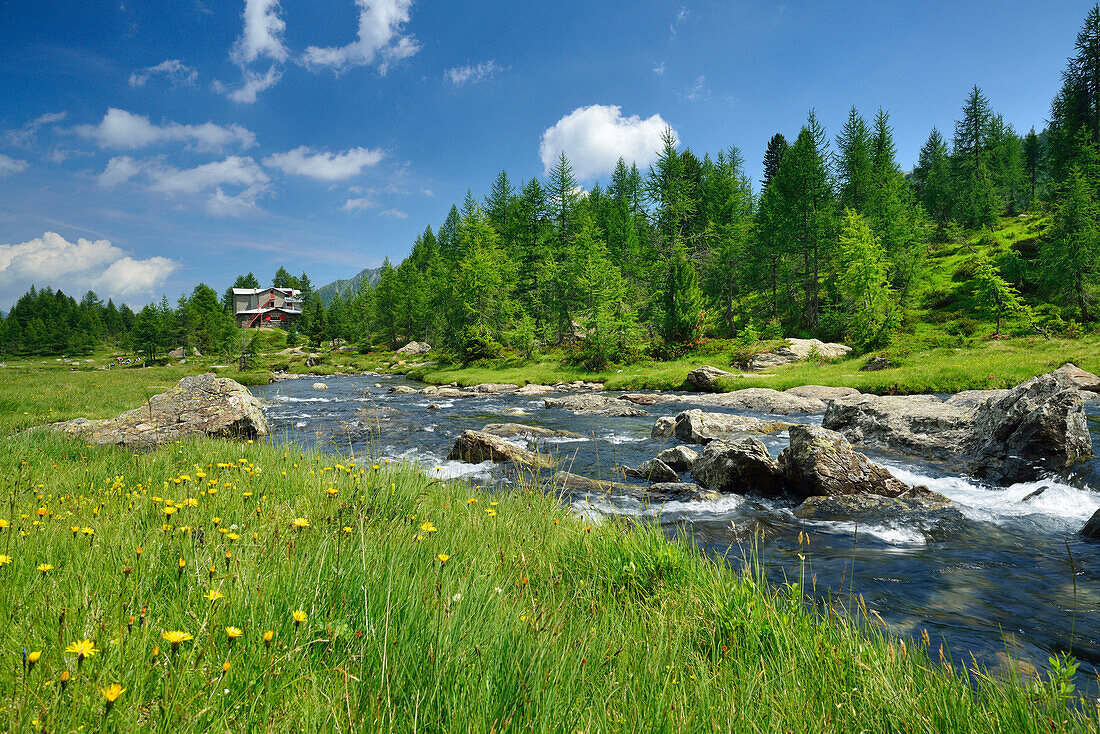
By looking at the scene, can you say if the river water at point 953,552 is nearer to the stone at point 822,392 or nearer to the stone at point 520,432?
the stone at point 520,432

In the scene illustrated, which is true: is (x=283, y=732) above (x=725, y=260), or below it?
below

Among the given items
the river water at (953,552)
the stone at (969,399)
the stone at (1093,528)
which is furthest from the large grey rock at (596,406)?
the stone at (1093,528)

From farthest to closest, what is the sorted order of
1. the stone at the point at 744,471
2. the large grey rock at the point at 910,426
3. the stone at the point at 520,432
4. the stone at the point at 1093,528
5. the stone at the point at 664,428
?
the stone at the point at 664,428
the stone at the point at 520,432
the large grey rock at the point at 910,426
the stone at the point at 744,471
the stone at the point at 1093,528

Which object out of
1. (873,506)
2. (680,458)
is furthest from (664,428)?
(873,506)

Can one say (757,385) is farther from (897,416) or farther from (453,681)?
(453,681)

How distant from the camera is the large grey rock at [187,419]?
11.2m

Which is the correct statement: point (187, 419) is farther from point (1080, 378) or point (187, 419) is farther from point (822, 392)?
point (1080, 378)

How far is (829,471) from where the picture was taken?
9.28m

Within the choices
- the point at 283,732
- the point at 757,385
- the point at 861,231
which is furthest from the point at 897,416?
the point at 861,231

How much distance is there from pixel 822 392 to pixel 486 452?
2006 centimetres

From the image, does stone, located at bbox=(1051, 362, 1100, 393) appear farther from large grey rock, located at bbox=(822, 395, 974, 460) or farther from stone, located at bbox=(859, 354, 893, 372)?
large grey rock, located at bbox=(822, 395, 974, 460)

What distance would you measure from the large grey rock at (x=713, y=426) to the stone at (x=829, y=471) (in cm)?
563

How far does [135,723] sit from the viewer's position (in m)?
1.50

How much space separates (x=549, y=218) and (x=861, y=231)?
3310 centimetres
